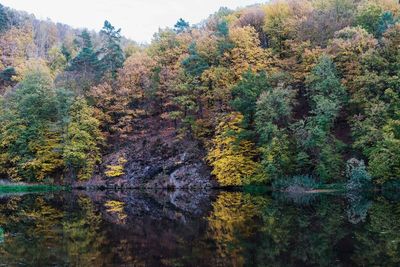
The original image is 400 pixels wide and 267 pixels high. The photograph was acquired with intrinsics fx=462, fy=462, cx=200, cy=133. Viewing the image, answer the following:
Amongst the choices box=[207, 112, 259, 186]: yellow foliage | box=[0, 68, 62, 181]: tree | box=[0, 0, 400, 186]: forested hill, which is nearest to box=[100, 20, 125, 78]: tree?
box=[0, 0, 400, 186]: forested hill

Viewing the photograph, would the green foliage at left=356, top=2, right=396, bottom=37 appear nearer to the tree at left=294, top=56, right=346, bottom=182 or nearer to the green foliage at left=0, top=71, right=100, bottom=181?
the tree at left=294, top=56, right=346, bottom=182

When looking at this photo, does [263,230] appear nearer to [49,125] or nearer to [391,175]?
[391,175]

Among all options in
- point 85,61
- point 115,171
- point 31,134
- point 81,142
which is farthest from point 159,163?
point 85,61

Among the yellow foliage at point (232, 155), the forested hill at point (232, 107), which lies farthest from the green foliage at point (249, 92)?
the yellow foliage at point (232, 155)

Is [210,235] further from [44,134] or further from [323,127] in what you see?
[44,134]

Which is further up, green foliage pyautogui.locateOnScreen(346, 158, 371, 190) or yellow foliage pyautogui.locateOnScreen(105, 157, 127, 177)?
yellow foliage pyautogui.locateOnScreen(105, 157, 127, 177)
